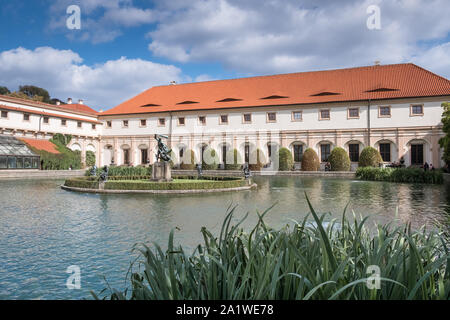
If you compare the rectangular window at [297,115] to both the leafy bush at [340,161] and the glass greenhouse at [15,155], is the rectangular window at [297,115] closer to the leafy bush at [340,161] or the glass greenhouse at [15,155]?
the leafy bush at [340,161]

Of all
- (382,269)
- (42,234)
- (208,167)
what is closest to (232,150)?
(208,167)

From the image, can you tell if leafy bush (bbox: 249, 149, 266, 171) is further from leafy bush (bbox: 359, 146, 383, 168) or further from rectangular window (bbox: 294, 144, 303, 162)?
leafy bush (bbox: 359, 146, 383, 168)

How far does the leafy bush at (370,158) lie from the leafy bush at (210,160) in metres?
17.4

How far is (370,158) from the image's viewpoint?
3294 centimetres

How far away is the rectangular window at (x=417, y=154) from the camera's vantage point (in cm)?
3438

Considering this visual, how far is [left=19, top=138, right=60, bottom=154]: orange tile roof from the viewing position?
35.7m

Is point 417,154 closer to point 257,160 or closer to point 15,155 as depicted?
point 257,160

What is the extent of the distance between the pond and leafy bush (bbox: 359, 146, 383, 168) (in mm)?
21180

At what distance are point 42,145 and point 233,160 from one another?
75.8 ft

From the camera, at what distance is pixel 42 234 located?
7.14 metres

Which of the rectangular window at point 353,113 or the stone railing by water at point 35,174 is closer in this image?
the stone railing by water at point 35,174

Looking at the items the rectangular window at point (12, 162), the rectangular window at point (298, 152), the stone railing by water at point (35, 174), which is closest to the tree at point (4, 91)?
the rectangular window at point (12, 162)

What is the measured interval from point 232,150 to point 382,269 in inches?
1439
